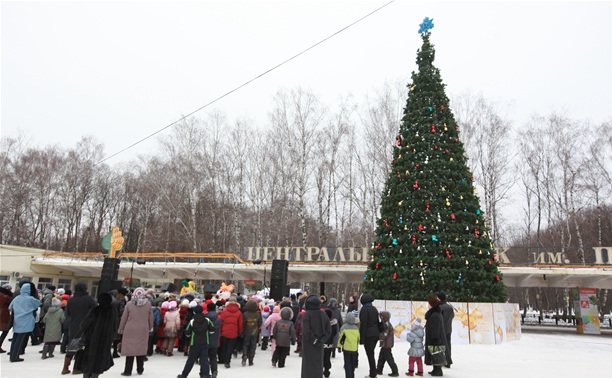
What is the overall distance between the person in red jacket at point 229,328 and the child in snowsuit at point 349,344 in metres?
2.64

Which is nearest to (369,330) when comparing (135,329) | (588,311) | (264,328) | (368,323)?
(368,323)

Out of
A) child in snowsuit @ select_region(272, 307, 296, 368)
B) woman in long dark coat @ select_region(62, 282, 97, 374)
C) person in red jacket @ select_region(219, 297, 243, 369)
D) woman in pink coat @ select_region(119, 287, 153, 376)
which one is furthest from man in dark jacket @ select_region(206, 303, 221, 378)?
woman in long dark coat @ select_region(62, 282, 97, 374)

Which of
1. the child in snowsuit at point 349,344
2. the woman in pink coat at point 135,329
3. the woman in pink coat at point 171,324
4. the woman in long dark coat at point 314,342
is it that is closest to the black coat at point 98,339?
the woman in pink coat at point 135,329

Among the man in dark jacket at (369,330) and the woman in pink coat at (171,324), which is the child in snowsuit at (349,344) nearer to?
the man in dark jacket at (369,330)

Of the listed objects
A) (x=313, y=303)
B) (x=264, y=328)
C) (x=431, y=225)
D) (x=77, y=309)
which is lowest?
Result: (x=264, y=328)

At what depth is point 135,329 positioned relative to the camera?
7.19 m

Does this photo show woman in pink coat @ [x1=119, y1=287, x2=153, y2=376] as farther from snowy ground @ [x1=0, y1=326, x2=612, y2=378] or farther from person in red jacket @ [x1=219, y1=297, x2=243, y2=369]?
person in red jacket @ [x1=219, y1=297, x2=243, y2=369]

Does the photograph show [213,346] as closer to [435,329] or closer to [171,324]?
[171,324]

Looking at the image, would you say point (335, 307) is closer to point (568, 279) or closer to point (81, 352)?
point (81, 352)

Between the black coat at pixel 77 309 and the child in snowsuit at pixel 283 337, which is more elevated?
the black coat at pixel 77 309

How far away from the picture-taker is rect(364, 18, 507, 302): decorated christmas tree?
567 inches

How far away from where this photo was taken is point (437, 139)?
1595 cm

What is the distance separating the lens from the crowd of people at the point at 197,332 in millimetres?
6363

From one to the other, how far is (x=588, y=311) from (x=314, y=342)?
22.5 metres
